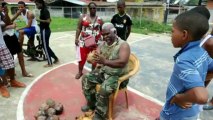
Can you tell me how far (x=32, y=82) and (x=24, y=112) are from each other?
5.11 ft

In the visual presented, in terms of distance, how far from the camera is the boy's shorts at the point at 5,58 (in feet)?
16.1

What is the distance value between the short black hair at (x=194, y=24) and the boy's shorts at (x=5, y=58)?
161 inches

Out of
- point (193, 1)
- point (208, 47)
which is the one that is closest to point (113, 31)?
point (208, 47)

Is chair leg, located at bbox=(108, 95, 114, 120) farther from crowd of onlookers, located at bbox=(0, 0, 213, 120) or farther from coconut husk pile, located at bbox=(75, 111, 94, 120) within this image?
coconut husk pile, located at bbox=(75, 111, 94, 120)

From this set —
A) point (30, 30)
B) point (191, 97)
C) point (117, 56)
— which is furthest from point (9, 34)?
point (191, 97)

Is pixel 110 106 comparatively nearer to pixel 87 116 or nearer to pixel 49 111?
pixel 87 116

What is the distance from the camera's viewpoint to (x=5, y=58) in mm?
4965

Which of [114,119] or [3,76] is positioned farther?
[3,76]

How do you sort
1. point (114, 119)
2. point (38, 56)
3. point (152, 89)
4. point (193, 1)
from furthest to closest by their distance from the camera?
1. point (193, 1)
2. point (38, 56)
3. point (152, 89)
4. point (114, 119)

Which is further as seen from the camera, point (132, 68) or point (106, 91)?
point (132, 68)

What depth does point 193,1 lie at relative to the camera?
36.8m

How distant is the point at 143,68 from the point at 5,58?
3954mm

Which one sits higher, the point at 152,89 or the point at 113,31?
the point at 113,31

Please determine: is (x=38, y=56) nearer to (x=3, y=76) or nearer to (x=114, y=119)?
(x=3, y=76)
